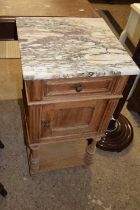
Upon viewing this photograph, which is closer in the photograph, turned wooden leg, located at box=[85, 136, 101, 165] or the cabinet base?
turned wooden leg, located at box=[85, 136, 101, 165]

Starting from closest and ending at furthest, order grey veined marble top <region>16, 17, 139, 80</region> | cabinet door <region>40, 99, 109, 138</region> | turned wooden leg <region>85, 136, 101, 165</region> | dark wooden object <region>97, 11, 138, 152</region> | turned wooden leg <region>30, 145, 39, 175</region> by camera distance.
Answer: grey veined marble top <region>16, 17, 139, 80</region> < cabinet door <region>40, 99, 109, 138</region> < turned wooden leg <region>30, 145, 39, 175</region> < turned wooden leg <region>85, 136, 101, 165</region> < dark wooden object <region>97, 11, 138, 152</region>

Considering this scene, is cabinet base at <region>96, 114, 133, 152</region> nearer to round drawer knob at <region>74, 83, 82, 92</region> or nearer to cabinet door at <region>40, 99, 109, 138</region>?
cabinet door at <region>40, 99, 109, 138</region>

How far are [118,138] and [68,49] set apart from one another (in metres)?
0.85

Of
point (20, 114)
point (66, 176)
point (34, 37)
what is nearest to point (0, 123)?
point (20, 114)

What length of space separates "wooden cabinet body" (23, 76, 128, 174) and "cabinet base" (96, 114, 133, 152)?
0.91 feet

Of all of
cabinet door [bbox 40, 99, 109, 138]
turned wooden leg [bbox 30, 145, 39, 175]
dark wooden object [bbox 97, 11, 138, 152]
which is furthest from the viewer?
dark wooden object [bbox 97, 11, 138, 152]

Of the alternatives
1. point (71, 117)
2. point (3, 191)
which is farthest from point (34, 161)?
point (71, 117)

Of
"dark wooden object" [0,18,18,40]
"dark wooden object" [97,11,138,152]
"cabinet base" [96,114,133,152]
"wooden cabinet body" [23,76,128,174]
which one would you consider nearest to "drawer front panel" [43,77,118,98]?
"wooden cabinet body" [23,76,128,174]

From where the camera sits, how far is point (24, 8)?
1.03m

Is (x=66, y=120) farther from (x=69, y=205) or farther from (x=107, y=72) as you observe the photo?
(x=69, y=205)

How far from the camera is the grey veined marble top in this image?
762 millimetres

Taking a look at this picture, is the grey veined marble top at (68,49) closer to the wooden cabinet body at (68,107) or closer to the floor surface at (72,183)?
the wooden cabinet body at (68,107)

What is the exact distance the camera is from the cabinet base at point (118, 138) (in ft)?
4.75

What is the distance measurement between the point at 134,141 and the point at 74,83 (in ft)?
3.07
